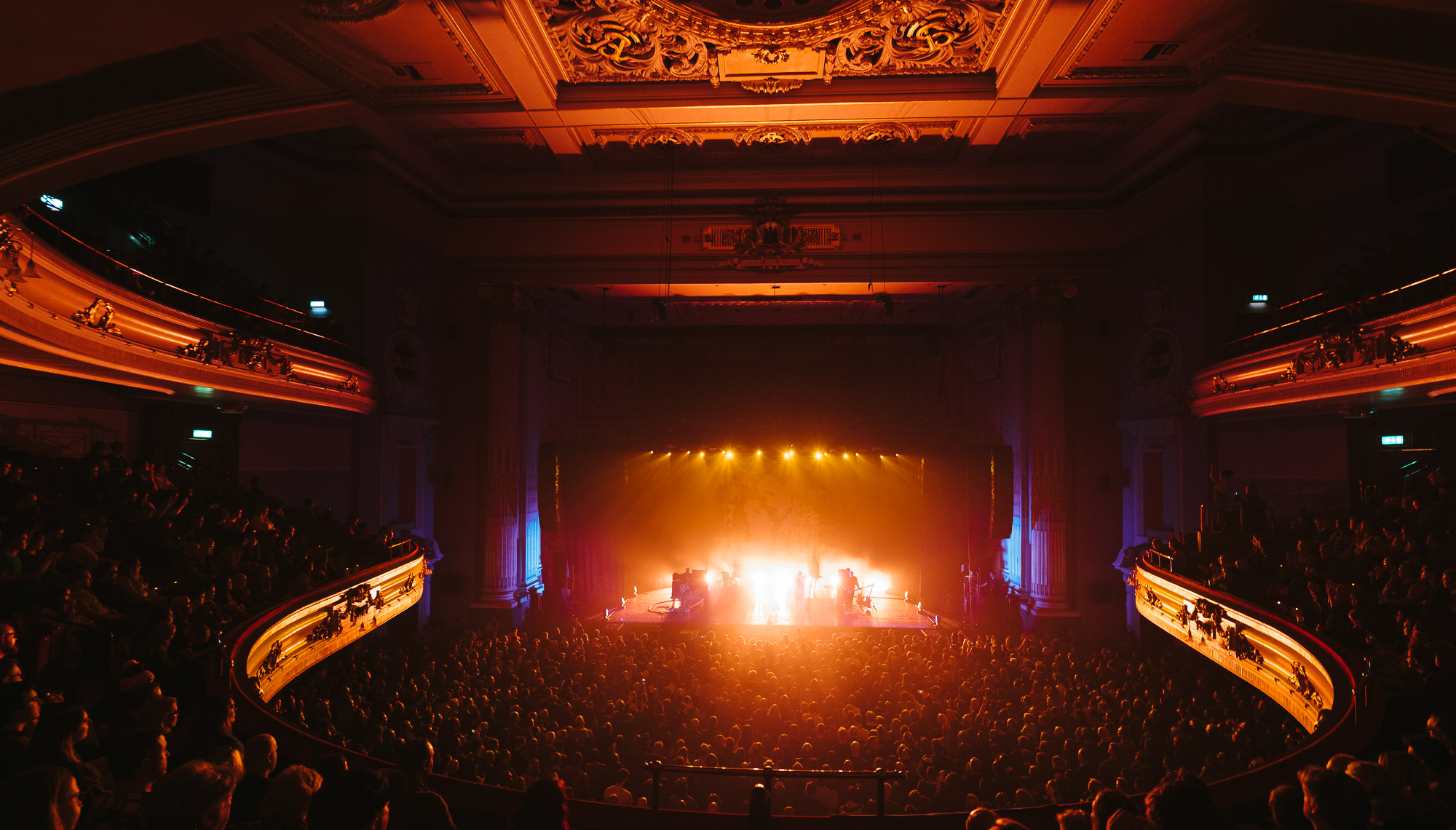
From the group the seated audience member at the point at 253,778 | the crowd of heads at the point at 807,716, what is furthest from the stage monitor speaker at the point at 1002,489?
the seated audience member at the point at 253,778

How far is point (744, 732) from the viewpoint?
690 cm

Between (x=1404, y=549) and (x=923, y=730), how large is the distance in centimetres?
472

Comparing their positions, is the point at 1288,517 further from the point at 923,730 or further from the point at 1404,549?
the point at 923,730

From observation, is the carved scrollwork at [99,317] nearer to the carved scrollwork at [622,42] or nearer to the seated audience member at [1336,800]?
the carved scrollwork at [622,42]

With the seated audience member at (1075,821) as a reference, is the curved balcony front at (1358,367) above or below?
above

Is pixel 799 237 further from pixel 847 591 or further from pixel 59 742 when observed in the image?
pixel 59 742

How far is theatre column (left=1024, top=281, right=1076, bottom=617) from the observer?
12.3 metres

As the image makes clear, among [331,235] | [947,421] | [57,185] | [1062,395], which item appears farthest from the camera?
[947,421]

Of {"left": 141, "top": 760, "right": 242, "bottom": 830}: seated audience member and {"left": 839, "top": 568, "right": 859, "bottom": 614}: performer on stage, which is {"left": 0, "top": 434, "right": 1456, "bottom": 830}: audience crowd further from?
{"left": 839, "top": 568, "right": 859, "bottom": 614}: performer on stage

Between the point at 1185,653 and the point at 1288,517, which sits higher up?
the point at 1288,517

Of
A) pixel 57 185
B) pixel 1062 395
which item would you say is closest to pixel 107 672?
pixel 57 185

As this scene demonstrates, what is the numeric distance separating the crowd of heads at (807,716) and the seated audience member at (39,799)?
6.41ft

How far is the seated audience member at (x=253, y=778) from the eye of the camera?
2768mm

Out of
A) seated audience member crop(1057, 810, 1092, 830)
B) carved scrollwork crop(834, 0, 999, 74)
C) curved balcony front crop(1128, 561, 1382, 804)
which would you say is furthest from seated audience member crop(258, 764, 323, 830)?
carved scrollwork crop(834, 0, 999, 74)
